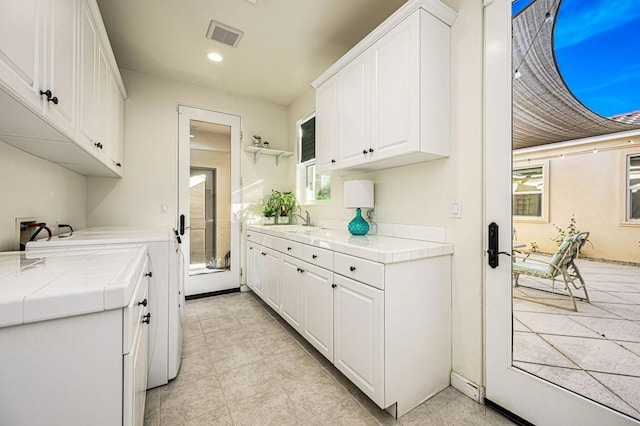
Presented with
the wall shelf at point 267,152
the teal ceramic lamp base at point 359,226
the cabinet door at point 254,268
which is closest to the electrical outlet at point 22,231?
the cabinet door at point 254,268

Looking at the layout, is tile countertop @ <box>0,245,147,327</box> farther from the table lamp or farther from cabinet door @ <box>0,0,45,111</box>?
the table lamp

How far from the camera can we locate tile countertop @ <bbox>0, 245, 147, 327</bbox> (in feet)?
2.30

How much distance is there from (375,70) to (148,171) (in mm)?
2828

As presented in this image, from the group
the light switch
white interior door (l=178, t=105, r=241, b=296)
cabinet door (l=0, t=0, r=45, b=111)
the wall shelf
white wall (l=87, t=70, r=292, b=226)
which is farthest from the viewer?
the wall shelf

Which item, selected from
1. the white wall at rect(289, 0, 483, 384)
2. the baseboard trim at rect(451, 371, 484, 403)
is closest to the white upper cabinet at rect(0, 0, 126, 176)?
the white wall at rect(289, 0, 483, 384)

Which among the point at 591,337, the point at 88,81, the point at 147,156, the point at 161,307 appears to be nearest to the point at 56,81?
the point at 88,81

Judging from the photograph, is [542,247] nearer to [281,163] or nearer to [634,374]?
[634,374]

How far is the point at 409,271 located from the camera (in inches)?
63.2

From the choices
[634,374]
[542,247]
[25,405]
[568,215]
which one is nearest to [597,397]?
[634,374]

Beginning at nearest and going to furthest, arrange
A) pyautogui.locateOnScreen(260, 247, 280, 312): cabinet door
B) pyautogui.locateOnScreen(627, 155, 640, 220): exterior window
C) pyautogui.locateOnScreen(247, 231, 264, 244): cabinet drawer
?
pyautogui.locateOnScreen(627, 155, 640, 220): exterior window, pyautogui.locateOnScreen(260, 247, 280, 312): cabinet door, pyautogui.locateOnScreen(247, 231, 264, 244): cabinet drawer

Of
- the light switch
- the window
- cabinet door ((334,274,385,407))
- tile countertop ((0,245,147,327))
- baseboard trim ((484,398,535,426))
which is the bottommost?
baseboard trim ((484,398,535,426))

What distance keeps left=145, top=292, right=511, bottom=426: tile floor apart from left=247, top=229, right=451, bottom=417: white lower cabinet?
0.13 metres

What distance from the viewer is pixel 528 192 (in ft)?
4.97

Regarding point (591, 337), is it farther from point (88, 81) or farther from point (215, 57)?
point (215, 57)
